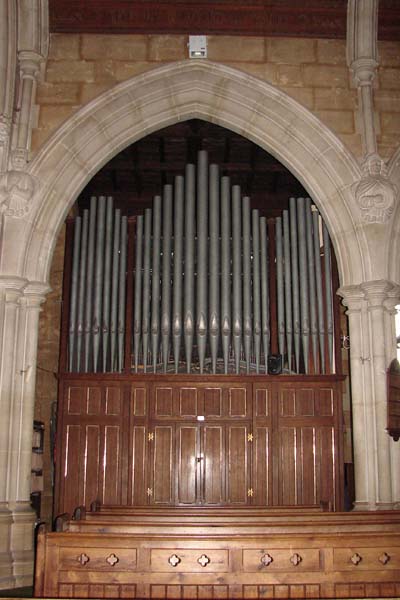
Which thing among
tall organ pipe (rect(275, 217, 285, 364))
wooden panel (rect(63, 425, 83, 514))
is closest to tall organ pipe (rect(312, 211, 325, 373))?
tall organ pipe (rect(275, 217, 285, 364))

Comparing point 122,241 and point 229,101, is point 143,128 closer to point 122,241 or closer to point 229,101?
point 229,101

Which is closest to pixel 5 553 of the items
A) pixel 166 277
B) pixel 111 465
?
pixel 111 465

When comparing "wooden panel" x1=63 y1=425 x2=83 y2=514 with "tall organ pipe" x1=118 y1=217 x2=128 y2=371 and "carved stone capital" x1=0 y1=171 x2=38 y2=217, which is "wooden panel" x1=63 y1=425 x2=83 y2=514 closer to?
"tall organ pipe" x1=118 y1=217 x2=128 y2=371

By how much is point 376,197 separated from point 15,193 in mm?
3923

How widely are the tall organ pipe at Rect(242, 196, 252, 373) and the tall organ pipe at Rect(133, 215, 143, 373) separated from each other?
135 cm

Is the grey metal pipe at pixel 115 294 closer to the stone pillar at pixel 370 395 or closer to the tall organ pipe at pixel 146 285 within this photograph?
the tall organ pipe at pixel 146 285

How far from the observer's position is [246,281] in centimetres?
962

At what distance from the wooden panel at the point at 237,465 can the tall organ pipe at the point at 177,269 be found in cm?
109

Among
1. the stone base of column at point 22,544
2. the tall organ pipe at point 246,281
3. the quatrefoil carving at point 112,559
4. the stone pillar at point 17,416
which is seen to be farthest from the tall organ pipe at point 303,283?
the quatrefoil carving at point 112,559

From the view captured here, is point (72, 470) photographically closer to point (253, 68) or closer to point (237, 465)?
point (237, 465)

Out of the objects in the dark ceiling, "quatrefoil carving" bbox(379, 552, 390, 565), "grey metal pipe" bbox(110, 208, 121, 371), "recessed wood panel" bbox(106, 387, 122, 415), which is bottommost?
"quatrefoil carving" bbox(379, 552, 390, 565)

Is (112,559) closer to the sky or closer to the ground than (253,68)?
closer to the ground

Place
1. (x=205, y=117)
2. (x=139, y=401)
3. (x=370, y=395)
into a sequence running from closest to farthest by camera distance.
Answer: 1. (x=370, y=395)
2. (x=205, y=117)
3. (x=139, y=401)

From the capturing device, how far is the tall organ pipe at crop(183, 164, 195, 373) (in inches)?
365
